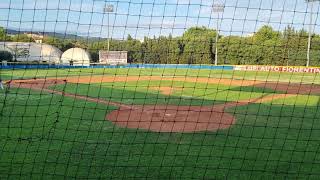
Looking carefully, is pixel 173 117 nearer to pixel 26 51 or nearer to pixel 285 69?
pixel 285 69

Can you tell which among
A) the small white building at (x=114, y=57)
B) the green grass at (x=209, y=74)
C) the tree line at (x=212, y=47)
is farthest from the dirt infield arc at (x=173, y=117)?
the small white building at (x=114, y=57)

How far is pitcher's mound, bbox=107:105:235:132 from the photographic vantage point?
10.4 meters

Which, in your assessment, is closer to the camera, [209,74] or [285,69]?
[209,74]

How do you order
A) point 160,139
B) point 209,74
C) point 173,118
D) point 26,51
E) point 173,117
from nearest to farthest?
point 160,139 → point 173,118 → point 173,117 → point 209,74 → point 26,51

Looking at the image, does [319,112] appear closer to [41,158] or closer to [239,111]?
[239,111]

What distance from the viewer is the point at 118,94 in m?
18.7

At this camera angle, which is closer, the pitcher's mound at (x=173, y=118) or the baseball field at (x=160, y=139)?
the baseball field at (x=160, y=139)

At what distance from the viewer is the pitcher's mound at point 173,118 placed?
10406 millimetres

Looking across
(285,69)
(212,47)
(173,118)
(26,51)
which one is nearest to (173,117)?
(173,118)

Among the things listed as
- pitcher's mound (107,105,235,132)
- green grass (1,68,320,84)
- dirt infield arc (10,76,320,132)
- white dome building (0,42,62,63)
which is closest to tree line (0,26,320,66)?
white dome building (0,42,62,63)

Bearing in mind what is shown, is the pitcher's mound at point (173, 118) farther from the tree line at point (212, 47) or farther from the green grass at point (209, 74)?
the green grass at point (209, 74)

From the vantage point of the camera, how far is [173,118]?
11695 millimetres

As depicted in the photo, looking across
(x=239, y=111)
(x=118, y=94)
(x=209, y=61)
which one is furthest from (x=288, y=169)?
(x=209, y=61)

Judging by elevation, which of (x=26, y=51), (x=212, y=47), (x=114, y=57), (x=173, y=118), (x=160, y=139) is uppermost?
(x=212, y=47)
